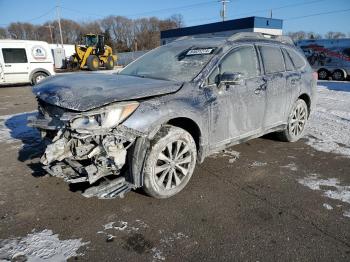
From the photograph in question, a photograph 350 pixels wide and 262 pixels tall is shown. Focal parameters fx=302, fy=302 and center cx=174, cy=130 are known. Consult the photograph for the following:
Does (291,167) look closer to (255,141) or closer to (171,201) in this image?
(255,141)

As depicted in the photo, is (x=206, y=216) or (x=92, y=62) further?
(x=92, y=62)

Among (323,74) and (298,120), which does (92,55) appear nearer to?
(323,74)

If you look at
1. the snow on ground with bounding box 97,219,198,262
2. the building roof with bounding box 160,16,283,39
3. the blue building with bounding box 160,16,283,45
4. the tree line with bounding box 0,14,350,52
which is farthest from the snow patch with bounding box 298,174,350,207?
the tree line with bounding box 0,14,350,52

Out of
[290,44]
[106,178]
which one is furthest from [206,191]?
[290,44]

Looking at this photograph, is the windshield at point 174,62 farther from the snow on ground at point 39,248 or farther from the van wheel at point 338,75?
the van wheel at point 338,75

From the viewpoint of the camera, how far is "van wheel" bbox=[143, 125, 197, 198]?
3159 millimetres

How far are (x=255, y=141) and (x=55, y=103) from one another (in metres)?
3.79

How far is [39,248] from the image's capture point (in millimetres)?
2600

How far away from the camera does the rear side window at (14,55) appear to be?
14.4 m

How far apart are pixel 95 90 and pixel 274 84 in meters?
2.81

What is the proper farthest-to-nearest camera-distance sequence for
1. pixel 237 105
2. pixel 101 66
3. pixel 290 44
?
pixel 101 66 < pixel 290 44 < pixel 237 105

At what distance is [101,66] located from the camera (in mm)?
26906

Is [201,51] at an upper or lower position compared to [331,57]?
upper

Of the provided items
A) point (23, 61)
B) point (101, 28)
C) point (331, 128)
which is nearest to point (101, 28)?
point (101, 28)
